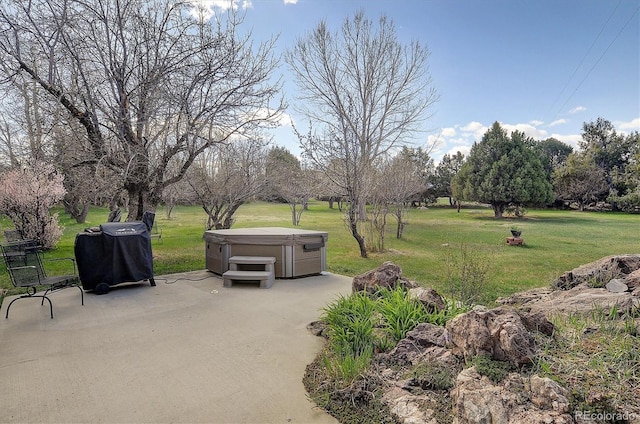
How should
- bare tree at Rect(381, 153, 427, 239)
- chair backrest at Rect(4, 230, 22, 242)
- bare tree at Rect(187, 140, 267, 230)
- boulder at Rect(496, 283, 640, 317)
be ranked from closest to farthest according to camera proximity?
boulder at Rect(496, 283, 640, 317) → chair backrest at Rect(4, 230, 22, 242) → bare tree at Rect(187, 140, 267, 230) → bare tree at Rect(381, 153, 427, 239)

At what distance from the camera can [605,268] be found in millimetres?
3494

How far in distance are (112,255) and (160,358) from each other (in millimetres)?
2437

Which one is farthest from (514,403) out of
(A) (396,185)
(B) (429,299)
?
(A) (396,185)

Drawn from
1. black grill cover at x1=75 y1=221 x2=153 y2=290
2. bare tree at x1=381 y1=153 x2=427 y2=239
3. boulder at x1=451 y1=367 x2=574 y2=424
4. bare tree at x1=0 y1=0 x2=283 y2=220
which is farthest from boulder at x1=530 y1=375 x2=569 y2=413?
bare tree at x1=381 y1=153 x2=427 y2=239

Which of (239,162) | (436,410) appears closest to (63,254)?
(239,162)

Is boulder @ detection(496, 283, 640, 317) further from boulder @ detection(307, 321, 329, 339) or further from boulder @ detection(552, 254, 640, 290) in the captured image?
boulder @ detection(307, 321, 329, 339)

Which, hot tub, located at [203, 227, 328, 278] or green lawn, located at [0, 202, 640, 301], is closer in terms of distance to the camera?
hot tub, located at [203, 227, 328, 278]

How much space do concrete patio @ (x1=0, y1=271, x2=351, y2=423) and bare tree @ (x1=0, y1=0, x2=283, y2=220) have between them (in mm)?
2671

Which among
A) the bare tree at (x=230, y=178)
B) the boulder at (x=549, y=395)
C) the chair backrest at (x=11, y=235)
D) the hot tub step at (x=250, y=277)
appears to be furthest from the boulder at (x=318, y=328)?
the chair backrest at (x=11, y=235)

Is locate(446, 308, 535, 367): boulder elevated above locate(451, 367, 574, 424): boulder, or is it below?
above

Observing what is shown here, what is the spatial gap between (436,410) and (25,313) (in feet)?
13.4

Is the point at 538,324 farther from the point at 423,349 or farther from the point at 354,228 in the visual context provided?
the point at 354,228

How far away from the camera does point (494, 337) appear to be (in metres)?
1.94

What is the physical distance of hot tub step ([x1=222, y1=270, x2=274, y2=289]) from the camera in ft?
15.0
